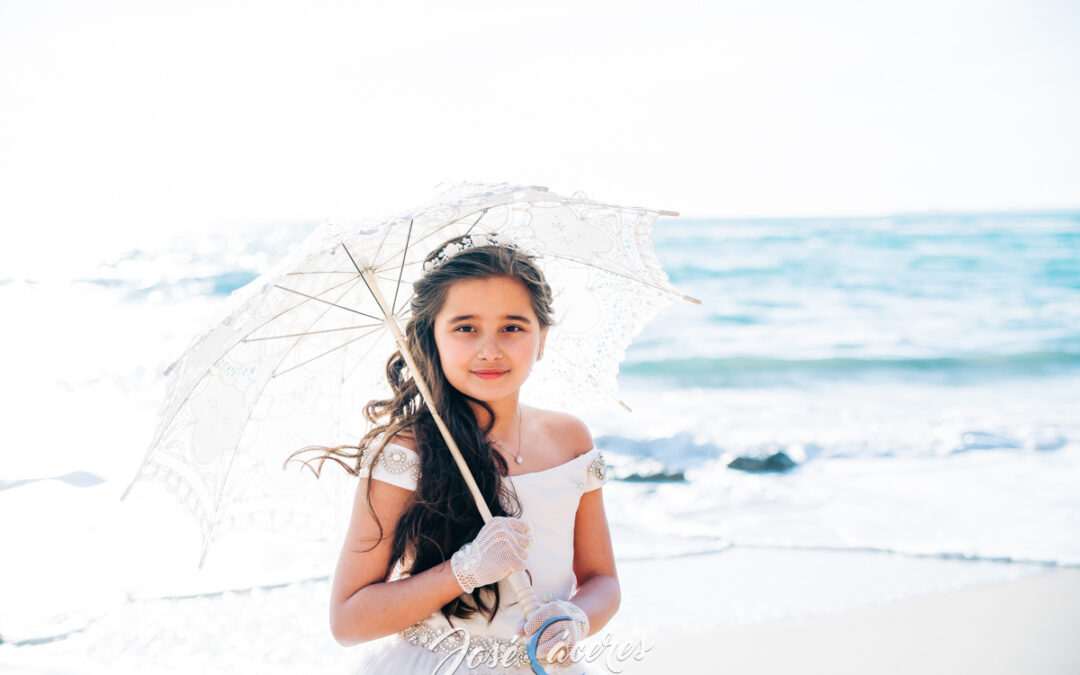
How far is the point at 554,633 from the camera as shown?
200cm

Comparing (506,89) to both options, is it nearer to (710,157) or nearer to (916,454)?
(710,157)

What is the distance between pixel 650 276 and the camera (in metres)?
2.60

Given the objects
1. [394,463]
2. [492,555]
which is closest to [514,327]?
[394,463]

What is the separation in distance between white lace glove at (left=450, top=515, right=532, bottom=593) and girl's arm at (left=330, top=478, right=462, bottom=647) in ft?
0.19

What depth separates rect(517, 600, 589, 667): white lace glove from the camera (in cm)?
197

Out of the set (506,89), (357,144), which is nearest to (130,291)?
(357,144)

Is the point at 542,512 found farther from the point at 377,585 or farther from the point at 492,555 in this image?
the point at 377,585

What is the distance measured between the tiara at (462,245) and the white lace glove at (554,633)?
1.02 meters

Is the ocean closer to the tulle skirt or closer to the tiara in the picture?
the tiara

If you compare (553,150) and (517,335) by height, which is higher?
(553,150)

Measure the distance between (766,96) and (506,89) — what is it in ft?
Answer: 49.3

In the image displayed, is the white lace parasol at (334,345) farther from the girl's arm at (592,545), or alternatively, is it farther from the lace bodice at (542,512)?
the girl's arm at (592,545)

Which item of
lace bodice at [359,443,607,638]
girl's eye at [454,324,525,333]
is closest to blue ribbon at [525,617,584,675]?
lace bodice at [359,443,607,638]

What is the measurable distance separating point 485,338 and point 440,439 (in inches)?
12.8
